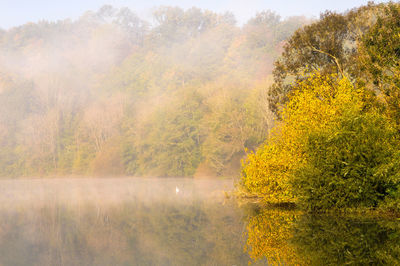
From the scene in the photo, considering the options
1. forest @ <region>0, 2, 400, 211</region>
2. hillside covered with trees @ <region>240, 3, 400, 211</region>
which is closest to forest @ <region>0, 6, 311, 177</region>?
forest @ <region>0, 2, 400, 211</region>

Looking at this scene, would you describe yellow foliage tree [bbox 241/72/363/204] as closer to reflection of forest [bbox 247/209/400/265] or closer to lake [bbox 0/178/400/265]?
lake [bbox 0/178/400/265]

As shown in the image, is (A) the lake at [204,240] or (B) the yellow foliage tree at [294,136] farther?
(B) the yellow foliage tree at [294,136]

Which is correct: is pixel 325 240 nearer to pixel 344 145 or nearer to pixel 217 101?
pixel 344 145

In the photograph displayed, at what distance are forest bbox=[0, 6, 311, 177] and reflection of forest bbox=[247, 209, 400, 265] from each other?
4689 centimetres

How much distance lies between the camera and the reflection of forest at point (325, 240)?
997cm

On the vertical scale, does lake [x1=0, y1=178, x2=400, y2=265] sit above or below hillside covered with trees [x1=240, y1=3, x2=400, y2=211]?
below

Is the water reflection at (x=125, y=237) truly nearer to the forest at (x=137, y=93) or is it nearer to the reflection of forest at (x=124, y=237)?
the reflection of forest at (x=124, y=237)

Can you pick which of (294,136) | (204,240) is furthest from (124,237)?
(294,136)

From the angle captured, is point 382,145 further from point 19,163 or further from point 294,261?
point 19,163

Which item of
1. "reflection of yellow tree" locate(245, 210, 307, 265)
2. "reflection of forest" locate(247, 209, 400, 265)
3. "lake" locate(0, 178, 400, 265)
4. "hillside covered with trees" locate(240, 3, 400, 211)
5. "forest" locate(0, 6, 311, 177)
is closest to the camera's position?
"reflection of forest" locate(247, 209, 400, 265)

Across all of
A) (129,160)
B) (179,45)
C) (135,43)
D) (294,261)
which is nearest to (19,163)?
(129,160)

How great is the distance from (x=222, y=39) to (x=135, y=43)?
43.0 meters

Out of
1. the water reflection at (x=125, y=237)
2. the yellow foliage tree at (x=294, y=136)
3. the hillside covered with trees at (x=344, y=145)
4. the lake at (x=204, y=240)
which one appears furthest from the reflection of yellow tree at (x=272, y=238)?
the yellow foliage tree at (x=294, y=136)

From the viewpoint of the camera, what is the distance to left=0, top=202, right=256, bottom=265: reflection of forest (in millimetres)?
11867
